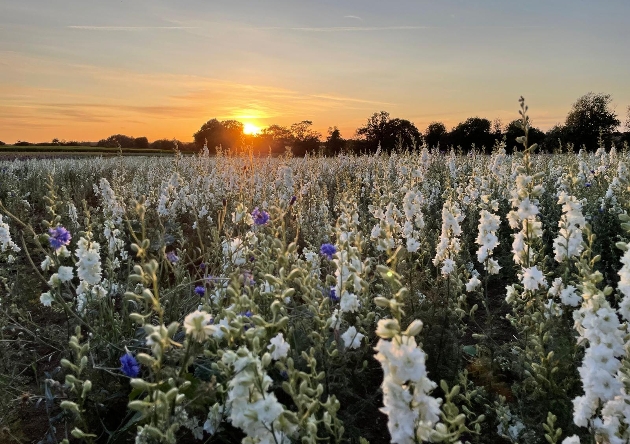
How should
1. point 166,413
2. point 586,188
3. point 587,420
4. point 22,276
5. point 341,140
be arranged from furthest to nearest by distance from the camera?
point 341,140 → point 586,188 → point 22,276 → point 587,420 → point 166,413

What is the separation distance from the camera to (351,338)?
105 inches

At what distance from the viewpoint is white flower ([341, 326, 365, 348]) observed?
8.54 ft

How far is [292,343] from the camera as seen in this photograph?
289cm

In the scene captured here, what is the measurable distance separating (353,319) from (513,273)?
7.97ft

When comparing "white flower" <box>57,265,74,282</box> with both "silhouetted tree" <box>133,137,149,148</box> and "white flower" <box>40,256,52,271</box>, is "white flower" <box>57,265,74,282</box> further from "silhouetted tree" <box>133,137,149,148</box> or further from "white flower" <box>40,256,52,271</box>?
"silhouetted tree" <box>133,137,149,148</box>

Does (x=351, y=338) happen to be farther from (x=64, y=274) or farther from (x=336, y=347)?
(x=64, y=274)

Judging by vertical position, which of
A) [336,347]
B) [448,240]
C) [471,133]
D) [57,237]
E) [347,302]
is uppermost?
[471,133]

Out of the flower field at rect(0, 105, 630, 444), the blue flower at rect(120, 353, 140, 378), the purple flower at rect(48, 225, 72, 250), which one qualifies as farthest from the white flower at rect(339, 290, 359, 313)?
the purple flower at rect(48, 225, 72, 250)

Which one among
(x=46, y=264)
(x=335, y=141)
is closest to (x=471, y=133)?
(x=335, y=141)

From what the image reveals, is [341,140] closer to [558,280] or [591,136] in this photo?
[558,280]

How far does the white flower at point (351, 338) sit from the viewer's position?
103 inches

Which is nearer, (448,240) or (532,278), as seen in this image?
(532,278)

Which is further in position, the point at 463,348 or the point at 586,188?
the point at 586,188

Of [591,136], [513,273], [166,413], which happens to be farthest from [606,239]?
[591,136]
